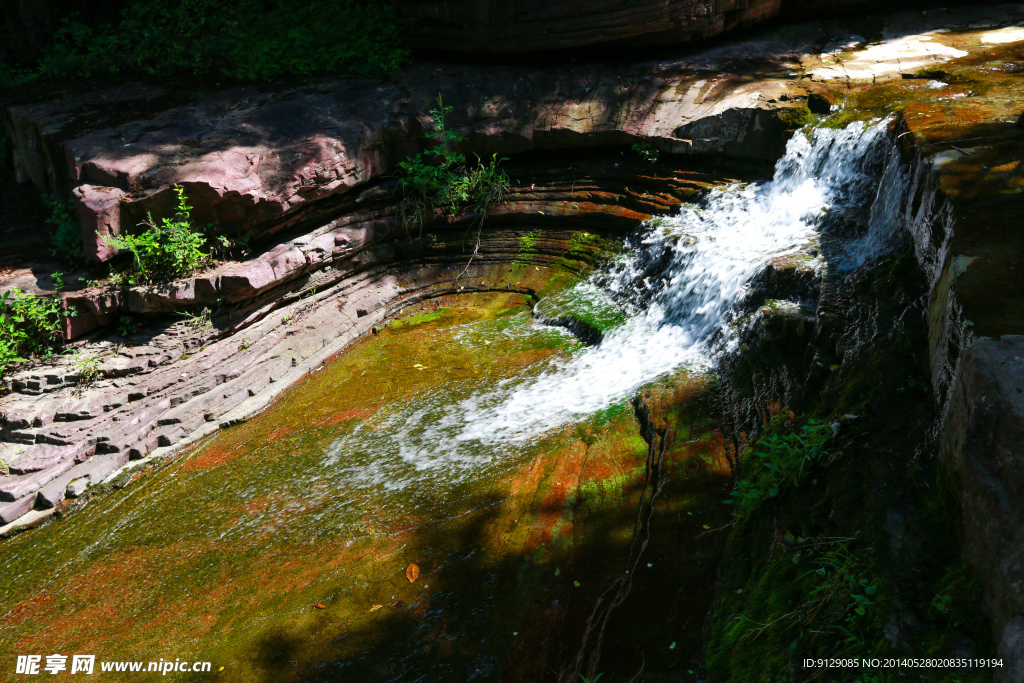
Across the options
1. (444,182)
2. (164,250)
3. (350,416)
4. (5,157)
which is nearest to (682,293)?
(350,416)

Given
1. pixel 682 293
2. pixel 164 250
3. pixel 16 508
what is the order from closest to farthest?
1. pixel 16 508
2. pixel 682 293
3. pixel 164 250

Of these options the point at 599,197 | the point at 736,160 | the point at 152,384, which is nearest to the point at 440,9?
the point at 599,197

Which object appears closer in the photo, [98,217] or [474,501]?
[474,501]

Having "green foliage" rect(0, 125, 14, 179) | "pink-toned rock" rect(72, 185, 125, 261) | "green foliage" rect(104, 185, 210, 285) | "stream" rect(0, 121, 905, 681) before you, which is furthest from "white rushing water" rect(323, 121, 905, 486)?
"green foliage" rect(0, 125, 14, 179)

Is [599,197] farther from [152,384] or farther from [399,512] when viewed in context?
[152,384]

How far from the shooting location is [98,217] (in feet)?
20.8

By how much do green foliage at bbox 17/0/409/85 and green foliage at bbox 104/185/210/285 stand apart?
9.54ft

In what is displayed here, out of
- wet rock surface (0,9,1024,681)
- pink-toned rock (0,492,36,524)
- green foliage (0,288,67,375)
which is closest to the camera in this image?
wet rock surface (0,9,1024,681)

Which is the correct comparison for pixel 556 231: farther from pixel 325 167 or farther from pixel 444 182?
pixel 325 167

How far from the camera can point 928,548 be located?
2361 mm

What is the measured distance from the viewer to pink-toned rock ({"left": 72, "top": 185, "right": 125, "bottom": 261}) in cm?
634

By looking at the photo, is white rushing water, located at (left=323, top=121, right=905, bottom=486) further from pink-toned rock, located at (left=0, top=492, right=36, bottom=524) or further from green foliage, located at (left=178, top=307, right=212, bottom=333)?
pink-toned rock, located at (left=0, top=492, right=36, bottom=524)

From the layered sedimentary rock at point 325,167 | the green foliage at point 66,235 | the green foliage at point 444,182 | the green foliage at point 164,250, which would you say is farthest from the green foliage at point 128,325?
the green foliage at point 444,182

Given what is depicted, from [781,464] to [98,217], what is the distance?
6.37 m
